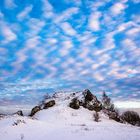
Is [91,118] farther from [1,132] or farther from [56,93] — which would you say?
[1,132]

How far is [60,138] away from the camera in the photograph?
23.2 m

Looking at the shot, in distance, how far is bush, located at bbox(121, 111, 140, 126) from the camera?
90.2 m

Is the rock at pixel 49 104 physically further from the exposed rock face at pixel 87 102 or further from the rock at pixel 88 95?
the rock at pixel 88 95

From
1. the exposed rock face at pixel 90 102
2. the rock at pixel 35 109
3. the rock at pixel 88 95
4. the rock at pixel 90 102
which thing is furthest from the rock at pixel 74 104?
the rock at pixel 35 109

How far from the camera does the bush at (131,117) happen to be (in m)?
90.2

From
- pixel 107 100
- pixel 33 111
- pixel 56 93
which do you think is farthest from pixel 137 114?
pixel 33 111


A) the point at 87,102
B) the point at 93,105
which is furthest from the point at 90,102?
the point at 93,105

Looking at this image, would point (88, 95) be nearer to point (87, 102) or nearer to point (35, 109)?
point (87, 102)

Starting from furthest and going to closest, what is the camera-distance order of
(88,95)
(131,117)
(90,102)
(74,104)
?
(131,117) → (88,95) → (90,102) → (74,104)

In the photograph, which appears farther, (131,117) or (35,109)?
(131,117)

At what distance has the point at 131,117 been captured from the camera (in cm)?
9312

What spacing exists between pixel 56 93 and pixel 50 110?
1580 centimetres

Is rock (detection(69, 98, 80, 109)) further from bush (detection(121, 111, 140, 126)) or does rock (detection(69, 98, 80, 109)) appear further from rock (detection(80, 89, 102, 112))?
bush (detection(121, 111, 140, 126))

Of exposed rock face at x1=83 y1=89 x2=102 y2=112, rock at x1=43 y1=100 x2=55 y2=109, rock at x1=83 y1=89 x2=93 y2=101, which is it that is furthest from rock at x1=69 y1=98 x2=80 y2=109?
rock at x1=43 y1=100 x2=55 y2=109
